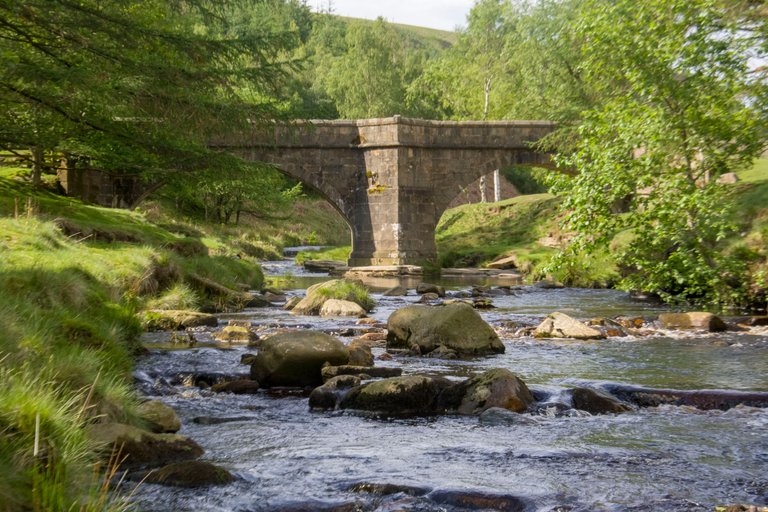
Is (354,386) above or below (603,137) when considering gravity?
below

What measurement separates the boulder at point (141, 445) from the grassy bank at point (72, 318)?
0.17 m

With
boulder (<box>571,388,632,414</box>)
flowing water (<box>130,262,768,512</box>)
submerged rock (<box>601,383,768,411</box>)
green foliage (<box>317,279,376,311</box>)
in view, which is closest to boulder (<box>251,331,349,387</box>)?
flowing water (<box>130,262,768,512</box>)

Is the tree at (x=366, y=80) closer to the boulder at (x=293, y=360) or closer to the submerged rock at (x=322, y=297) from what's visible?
the submerged rock at (x=322, y=297)

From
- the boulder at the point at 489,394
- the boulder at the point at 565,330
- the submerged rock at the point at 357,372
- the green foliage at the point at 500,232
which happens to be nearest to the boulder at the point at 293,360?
the submerged rock at the point at 357,372

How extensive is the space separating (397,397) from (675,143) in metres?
8.68

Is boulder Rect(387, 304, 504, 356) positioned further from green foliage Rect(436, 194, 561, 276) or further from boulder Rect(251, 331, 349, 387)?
green foliage Rect(436, 194, 561, 276)

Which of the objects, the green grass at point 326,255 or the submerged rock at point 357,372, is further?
the green grass at point 326,255

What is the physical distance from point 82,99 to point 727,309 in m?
11.2

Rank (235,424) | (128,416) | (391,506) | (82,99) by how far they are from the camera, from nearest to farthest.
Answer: (391,506) → (128,416) → (235,424) → (82,99)

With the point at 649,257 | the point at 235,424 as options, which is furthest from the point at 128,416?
the point at 649,257

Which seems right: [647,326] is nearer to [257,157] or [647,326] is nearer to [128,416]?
[128,416]

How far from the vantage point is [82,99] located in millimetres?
9711

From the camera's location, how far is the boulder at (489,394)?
286 inches

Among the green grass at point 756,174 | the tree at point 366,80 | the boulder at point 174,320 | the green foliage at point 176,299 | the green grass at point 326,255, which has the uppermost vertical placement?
the tree at point 366,80
